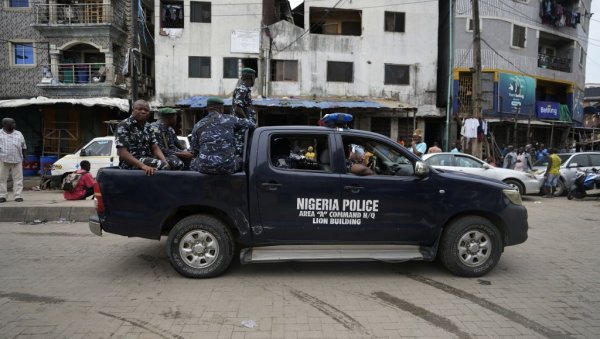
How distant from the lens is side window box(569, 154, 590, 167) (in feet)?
44.7

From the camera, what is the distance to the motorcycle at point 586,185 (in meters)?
12.2

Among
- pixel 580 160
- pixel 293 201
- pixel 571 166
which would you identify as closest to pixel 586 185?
pixel 571 166

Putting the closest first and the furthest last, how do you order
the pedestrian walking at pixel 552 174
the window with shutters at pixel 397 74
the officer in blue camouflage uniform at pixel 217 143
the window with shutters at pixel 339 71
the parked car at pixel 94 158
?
1. the officer in blue camouflage uniform at pixel 217 143
2. the parked car at pixel 94 158
3. the pedestrian walking at pixel 552 174
4. the window with shutters at pixel 339 71
5. the window with shutters at pixel 397 74

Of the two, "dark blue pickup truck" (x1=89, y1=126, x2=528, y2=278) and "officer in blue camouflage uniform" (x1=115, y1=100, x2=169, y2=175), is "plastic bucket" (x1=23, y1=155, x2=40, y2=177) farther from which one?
"dark blue pickup truck" (x1=89, y1=126, x2=528, y2=278)

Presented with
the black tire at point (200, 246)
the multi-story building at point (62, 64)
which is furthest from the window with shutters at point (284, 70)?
the black tire at point (200, 246)

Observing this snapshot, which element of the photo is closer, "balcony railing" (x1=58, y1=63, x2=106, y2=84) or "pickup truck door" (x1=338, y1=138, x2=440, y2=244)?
"pickup truck door" (x1=338, y1=138, x2=440, y2=244)

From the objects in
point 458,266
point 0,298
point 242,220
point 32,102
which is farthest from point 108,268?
point 32,102

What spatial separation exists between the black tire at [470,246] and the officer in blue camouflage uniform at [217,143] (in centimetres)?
266

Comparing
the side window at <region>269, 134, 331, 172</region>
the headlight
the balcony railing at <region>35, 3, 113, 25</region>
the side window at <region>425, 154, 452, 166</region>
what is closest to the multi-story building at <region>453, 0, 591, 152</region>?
the side window at <region>425, 154, 452, 166</region>

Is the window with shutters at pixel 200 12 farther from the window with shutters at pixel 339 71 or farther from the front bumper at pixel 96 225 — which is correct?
the front bumper at pixel 96 225

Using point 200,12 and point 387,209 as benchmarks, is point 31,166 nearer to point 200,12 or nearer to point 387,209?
point 200,12

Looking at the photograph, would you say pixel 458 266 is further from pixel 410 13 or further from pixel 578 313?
pixel 410 13

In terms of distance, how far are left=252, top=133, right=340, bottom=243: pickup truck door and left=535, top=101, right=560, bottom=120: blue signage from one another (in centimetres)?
2475

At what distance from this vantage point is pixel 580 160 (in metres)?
13.7
